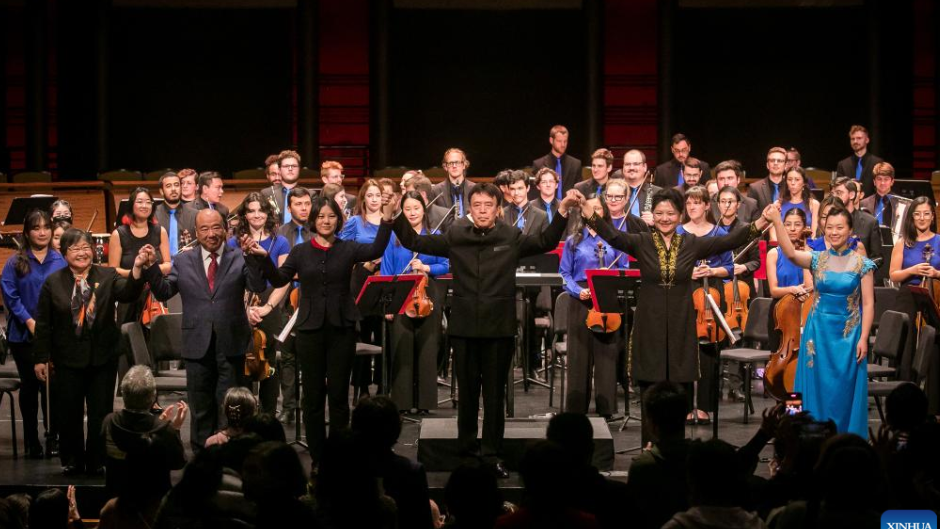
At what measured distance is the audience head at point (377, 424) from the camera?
12.5ft

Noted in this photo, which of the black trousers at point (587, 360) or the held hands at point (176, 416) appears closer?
the held hands at point (176, 416)

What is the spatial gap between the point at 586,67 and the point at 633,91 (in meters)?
1.08

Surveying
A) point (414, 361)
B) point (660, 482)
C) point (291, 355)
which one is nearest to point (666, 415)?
point (660, 482)

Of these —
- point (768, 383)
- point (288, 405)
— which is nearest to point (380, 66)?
point (288, 405)

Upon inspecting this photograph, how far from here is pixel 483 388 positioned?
5609 mm

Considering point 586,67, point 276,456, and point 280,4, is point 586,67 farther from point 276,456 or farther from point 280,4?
point 276,456

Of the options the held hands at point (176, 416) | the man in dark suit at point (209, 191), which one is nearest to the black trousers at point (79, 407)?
the held hands at point (176, 416)

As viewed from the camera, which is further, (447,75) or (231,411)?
(447,75)

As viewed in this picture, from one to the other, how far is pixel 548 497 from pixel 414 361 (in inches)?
160

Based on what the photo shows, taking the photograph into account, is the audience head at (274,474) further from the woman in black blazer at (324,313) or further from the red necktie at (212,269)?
the red necktie at (212,269)

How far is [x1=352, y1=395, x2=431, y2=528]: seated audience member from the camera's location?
12.4ft

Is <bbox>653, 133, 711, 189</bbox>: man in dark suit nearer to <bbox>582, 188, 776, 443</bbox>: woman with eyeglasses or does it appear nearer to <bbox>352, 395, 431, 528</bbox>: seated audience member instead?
<bbox>582, 188, 776, 443</bbox>: woman with eyeglasses

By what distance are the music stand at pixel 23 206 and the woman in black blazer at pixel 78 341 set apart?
419 cm

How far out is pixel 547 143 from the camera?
15.4 m
